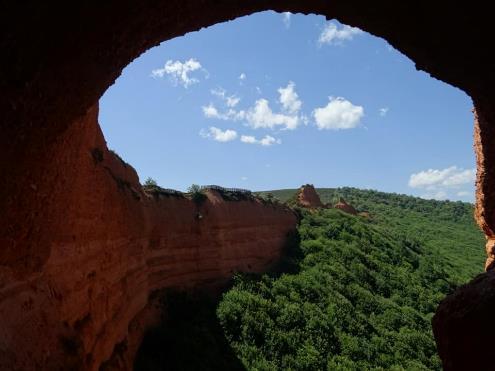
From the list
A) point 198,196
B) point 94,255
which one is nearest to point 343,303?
point 198,196

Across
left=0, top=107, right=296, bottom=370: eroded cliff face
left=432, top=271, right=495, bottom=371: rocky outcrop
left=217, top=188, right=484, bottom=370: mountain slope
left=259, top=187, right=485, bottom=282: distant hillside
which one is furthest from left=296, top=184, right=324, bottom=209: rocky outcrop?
left=432, top=271, right=495, bottom=371: rocky outcrop

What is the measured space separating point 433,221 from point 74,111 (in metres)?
64.1

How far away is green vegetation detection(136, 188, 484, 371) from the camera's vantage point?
16484 mm

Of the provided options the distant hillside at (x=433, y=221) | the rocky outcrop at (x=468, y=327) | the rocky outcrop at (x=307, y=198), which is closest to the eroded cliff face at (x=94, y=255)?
the rocky outcrop at (x=468, y=327)

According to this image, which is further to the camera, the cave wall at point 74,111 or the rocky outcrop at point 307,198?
the rocky outcrop at point 307,198

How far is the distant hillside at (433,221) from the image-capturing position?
145ft

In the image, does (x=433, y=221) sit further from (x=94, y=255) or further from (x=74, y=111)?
(x=74, y=111)

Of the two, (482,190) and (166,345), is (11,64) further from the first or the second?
(166,345)

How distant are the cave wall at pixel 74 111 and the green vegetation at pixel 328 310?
619cm

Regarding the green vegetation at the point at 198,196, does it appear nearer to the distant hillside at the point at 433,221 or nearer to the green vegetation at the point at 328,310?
the green vegetation at the point at 328,310

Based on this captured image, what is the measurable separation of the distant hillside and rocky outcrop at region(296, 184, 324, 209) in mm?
10493

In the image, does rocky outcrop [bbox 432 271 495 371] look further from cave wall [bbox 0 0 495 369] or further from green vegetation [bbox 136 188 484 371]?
green vegetation [bbox 136 188 484 371]

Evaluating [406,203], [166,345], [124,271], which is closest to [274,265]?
[166,345]

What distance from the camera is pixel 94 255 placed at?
11.0 m
